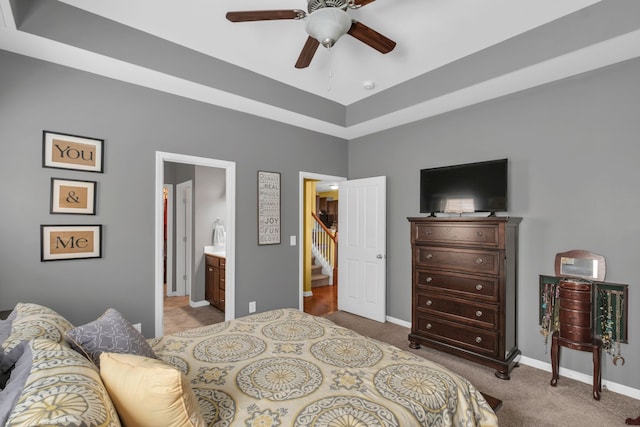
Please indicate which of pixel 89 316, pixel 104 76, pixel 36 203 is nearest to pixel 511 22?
pixel 104 76

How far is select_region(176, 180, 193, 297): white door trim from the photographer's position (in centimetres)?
527

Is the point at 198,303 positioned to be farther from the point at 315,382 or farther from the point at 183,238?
the point at 315,382

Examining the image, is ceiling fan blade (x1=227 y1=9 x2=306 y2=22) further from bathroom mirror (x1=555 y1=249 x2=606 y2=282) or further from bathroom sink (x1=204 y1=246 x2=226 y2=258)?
bathroom sink (x1=204 y1=246 x2=226 y2=258)

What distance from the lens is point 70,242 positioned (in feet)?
8.56

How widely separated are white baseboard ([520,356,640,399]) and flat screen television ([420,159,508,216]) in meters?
1.49

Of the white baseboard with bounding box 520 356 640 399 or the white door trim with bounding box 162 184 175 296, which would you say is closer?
the white baseboard with bounding box 520 356 640 399

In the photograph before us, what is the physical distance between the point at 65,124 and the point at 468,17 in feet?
11.0

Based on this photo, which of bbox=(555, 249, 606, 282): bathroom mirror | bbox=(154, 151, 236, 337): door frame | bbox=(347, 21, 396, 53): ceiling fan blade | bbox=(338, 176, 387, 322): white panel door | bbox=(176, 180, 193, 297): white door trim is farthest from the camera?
bbox=(176, 180, 193, 297): white door trim

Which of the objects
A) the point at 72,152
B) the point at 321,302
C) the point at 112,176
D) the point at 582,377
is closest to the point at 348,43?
the point at 112,176

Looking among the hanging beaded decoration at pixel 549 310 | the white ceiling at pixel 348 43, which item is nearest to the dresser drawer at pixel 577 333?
the hanging beaded decoration at pixel 549 310

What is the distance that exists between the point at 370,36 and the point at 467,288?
2.38 meters

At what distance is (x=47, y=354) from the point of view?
1.09 m

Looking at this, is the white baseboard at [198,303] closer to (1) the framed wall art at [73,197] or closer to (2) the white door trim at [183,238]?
(2) the white door trim at [183,238]

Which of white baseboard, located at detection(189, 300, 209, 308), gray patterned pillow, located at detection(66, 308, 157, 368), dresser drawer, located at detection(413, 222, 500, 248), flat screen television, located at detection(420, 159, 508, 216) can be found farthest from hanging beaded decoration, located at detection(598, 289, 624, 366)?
white baseboard, located at detection(189, 300, 209, 308)
